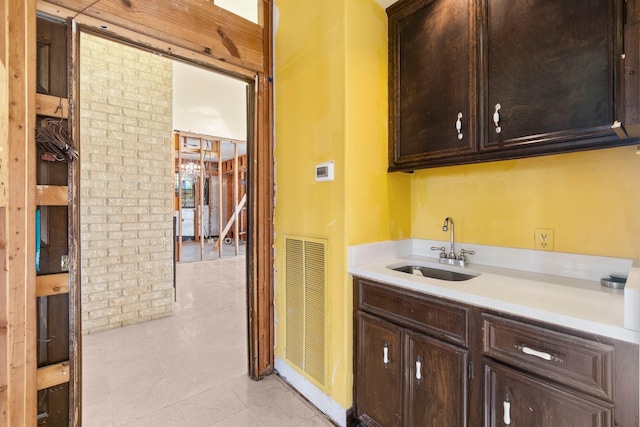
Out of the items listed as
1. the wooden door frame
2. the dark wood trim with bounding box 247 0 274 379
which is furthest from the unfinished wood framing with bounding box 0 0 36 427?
the dark wood trim with bounding box 247 0 274 379

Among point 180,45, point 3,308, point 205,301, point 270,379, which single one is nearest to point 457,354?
point 270,379

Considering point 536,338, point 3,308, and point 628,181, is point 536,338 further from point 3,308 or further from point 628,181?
point 3,308

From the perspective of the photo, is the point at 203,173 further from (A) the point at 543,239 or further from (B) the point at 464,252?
(A) the point at 543,239

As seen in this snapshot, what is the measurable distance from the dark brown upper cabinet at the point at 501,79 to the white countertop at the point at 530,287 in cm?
59

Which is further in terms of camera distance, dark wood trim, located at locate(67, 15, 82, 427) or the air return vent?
the air return vent

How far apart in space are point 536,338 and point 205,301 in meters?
3.87

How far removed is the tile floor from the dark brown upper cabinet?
1.79 metres

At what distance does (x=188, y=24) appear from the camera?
1.84 m

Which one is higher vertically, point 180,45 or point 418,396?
point 180,45

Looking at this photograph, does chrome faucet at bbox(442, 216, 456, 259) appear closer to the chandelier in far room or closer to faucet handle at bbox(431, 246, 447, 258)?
faucet handle at bbox(431, 246, 447, 258)

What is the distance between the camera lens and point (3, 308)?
124 cm

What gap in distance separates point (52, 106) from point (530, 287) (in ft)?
7.90

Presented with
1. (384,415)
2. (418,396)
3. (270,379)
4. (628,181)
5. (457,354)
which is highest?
(628,181)

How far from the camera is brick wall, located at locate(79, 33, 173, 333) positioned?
296 centimetres
